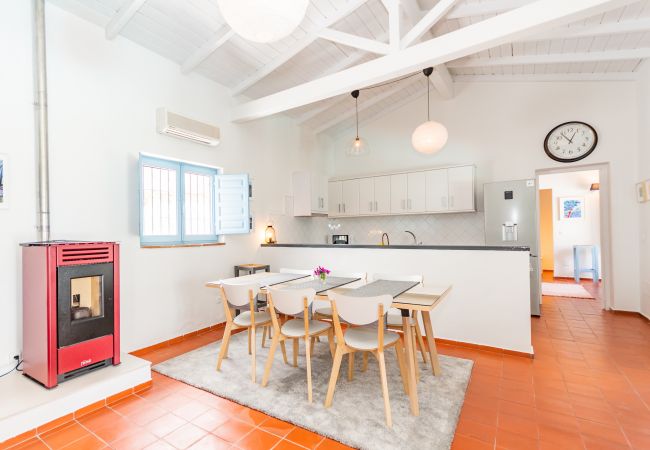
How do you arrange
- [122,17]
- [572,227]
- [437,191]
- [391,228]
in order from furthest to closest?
[572,227] → [391,228] → [437,191] → [122,17]

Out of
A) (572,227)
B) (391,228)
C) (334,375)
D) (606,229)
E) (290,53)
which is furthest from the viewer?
(572,227)

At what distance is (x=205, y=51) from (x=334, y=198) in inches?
130

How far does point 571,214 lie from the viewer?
7598 mm

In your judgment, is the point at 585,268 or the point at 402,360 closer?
the point at 402,360

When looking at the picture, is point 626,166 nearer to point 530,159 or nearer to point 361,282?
point 530,159

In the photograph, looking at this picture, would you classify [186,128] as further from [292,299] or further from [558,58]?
[558,58]

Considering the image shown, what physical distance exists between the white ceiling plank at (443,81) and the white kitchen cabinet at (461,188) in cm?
125

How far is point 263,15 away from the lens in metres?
1.60

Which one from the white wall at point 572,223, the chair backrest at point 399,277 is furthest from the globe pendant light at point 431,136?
the white wall at point 572,223

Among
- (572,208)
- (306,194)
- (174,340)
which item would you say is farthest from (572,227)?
(174,340)

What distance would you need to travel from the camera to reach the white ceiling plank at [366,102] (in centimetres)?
520

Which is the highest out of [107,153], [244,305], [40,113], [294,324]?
[40,113]

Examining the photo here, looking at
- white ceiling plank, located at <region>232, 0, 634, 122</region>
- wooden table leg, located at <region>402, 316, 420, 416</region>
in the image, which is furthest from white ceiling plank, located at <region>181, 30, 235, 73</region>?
wooden table leg, located at <region>402, 316, 420, 416</region>

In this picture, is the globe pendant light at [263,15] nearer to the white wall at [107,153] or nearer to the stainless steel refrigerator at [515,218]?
the white wall at [107,153]
